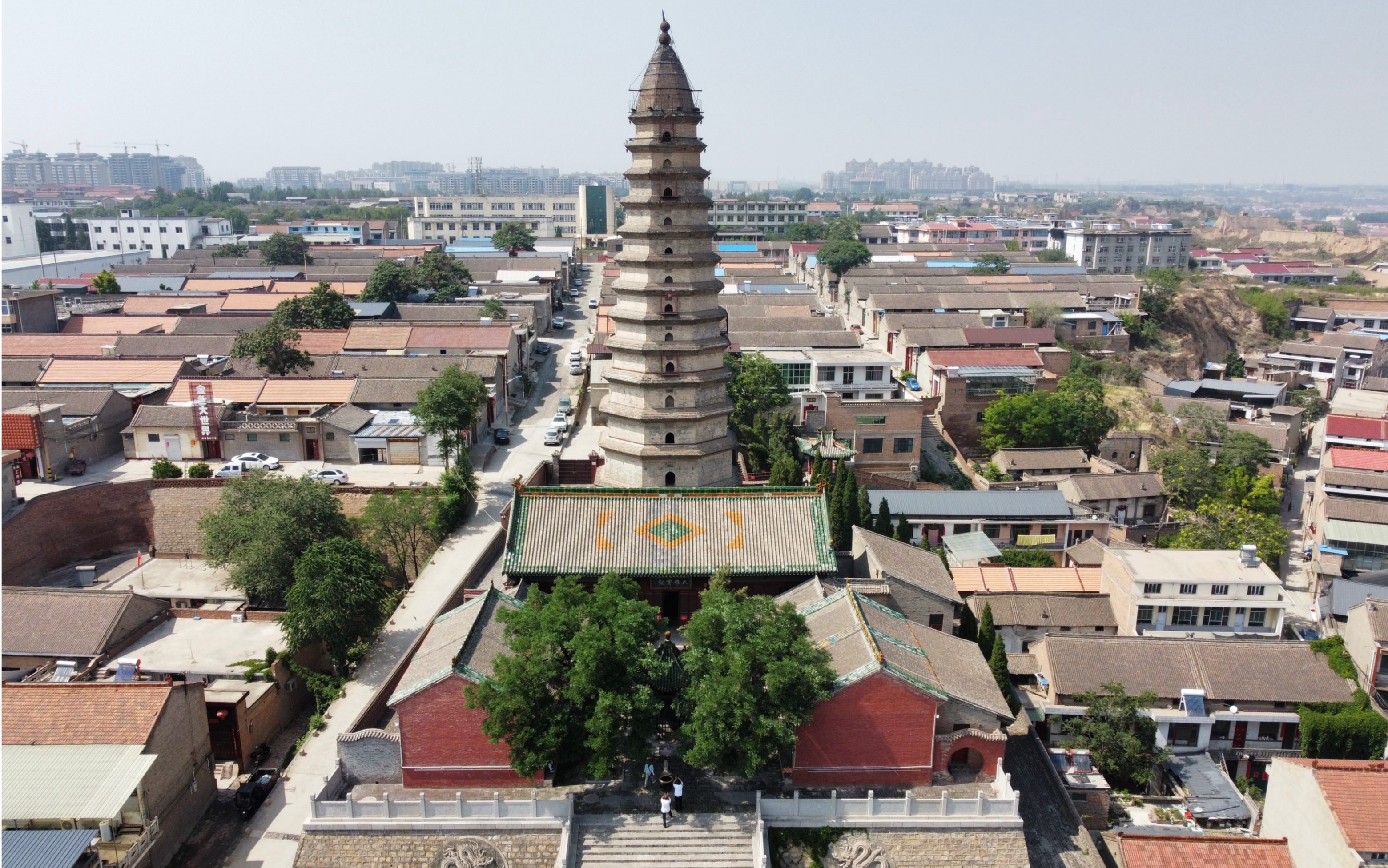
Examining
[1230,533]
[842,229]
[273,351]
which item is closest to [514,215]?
[842,229]

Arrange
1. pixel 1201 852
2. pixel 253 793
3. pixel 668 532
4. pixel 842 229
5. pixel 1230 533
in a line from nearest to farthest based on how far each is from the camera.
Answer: pixel 1201 852, pixel 253 793, pixel 668 532, pixel 1230 533, pixel 842 229

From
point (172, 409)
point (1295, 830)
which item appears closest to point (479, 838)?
point (1295, 830)

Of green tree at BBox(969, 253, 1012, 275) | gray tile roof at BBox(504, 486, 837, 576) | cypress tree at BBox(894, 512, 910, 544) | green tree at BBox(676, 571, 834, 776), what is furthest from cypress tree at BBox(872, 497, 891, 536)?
green tree at BBox(969, 253, 1012, 275)

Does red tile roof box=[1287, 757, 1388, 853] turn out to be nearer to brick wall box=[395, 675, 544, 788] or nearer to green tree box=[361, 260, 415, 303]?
brick wall box=[395, 675, 544, 788]

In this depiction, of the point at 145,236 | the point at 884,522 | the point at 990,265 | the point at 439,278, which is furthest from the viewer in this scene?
the point at 145,236

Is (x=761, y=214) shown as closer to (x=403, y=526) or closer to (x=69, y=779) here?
(x=403, y=526)

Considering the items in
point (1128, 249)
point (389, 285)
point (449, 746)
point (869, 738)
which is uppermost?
point (1128, 249)
